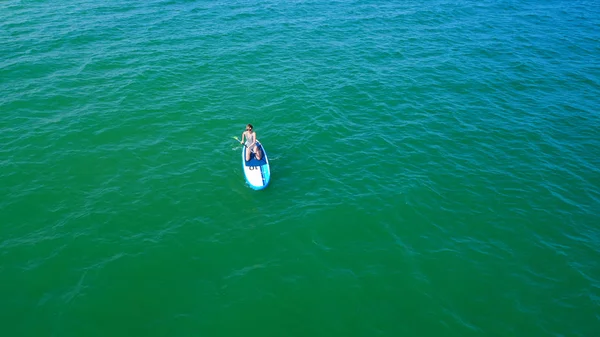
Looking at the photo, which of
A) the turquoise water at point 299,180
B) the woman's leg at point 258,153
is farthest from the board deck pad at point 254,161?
the turquoise water at point 299,180

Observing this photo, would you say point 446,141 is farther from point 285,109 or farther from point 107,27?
point 107,27

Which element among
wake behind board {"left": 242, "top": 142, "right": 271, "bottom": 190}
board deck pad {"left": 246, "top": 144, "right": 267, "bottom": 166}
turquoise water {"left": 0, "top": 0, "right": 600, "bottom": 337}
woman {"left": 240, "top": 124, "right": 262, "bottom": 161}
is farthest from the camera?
woman {"left": 240, "top": 124, "right": 262, "bottom": 161}

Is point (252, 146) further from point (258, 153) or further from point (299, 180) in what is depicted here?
point (299, 180)

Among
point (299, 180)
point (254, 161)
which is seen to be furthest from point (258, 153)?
point (299, 180)

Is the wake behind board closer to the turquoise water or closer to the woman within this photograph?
the woman

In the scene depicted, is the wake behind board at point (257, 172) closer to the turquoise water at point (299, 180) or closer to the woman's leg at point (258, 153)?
the woman's leg at point (258, 153)

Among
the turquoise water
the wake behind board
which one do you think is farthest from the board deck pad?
the turquoise water

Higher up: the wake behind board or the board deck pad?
the board deck pad
